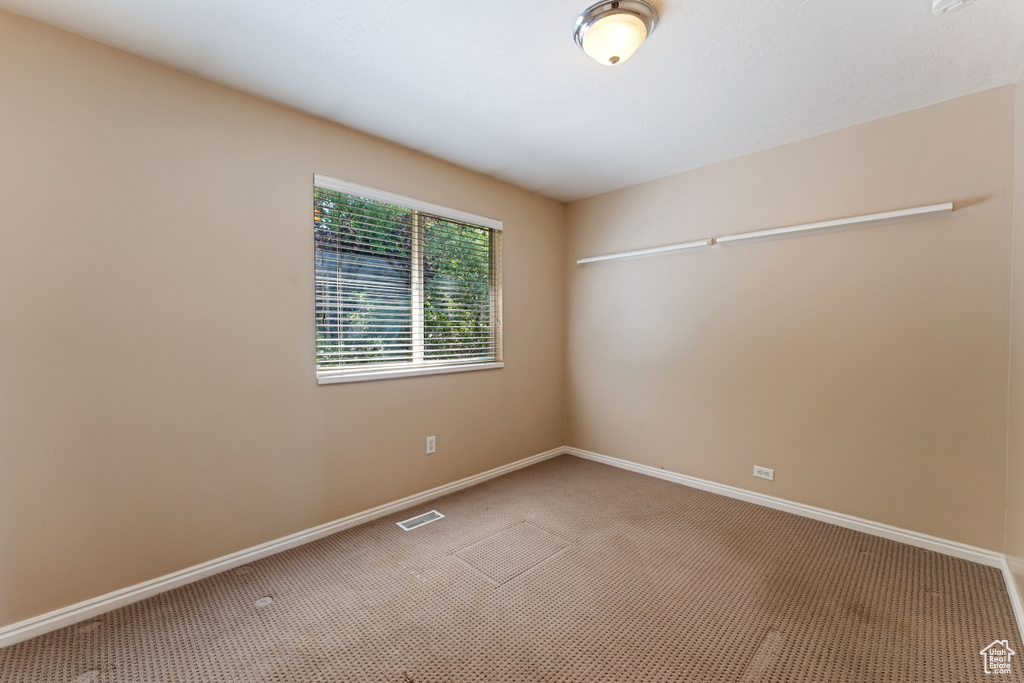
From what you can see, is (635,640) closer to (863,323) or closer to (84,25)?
(863,323)

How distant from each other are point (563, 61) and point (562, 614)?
98.3 inches

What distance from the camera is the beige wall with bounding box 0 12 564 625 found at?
169 centimetres

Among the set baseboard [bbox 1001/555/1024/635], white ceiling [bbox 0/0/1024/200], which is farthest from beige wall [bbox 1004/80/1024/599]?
white ceiling [bbox 0/0/1024/200]

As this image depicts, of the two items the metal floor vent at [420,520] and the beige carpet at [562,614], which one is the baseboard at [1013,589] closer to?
the beige carpet at [562,614]

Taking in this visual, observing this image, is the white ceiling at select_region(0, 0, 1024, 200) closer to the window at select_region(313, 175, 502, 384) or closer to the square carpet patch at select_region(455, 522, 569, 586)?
the window at select_region(313, 175, 502, 384)

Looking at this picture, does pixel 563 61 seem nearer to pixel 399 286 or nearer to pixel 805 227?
pixel 399 286

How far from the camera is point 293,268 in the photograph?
7.88 feet

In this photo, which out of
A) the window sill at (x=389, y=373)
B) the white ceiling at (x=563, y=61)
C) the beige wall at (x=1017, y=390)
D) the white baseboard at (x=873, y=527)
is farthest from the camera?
the window sill at (x=389, y=373)

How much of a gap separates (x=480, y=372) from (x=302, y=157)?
1.91m

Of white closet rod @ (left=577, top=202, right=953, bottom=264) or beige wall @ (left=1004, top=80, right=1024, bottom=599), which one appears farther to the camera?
white closet rod @ (left=577, top=202, right=953, bottom=264)

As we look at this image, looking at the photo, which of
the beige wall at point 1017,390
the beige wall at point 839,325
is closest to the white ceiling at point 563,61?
the beige wall at point 839,325

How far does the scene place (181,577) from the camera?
2.03m

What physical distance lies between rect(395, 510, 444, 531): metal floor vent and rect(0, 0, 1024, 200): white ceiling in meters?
2.48

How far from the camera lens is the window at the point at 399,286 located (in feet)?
8.48
